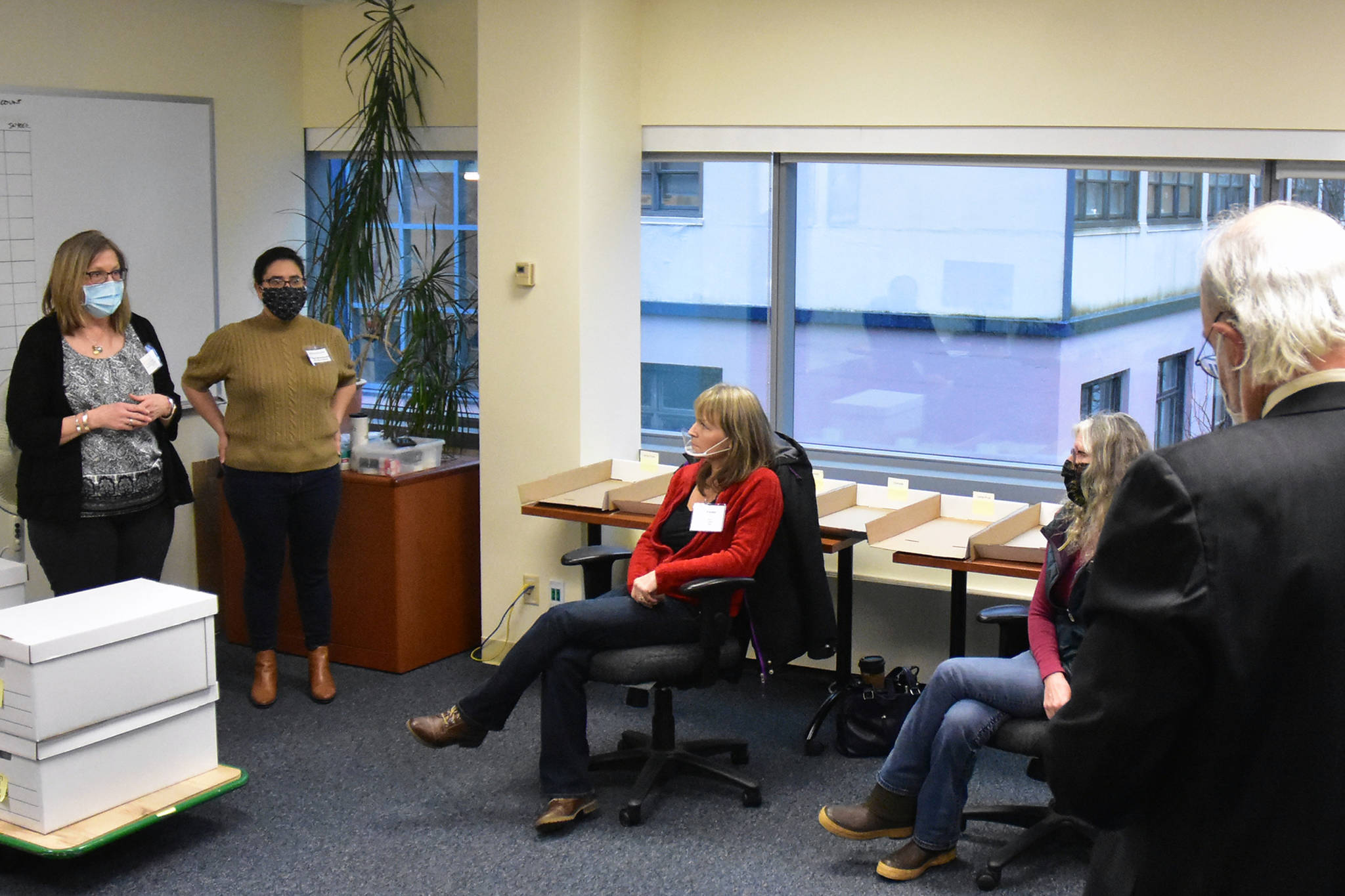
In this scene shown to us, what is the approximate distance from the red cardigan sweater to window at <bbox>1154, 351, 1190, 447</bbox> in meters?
1.44

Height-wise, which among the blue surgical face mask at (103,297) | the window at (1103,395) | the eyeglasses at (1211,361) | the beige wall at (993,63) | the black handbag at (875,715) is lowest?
the black handbag at (875,715)

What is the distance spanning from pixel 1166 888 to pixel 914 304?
343cm

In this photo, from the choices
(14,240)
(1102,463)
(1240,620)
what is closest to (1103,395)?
(1102,463)

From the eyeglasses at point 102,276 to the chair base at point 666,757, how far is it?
189cm

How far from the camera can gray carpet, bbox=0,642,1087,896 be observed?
299cm

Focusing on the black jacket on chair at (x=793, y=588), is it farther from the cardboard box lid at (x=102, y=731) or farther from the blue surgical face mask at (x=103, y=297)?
the blue surgical face mask at (x=103, y=297)

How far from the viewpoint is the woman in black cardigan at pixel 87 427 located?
11.4 feet

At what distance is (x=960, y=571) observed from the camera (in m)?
3.57

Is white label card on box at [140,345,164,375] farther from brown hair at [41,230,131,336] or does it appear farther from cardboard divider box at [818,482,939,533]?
cardboard divider box at [818,482,939,533]

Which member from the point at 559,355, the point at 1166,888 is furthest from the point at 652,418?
the point at 1166,888

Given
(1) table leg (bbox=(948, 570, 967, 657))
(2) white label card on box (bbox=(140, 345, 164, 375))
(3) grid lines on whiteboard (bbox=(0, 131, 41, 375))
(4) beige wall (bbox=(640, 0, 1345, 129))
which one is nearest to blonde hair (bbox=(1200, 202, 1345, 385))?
(1) table leg (bbox=(948, 570, 967, 657))

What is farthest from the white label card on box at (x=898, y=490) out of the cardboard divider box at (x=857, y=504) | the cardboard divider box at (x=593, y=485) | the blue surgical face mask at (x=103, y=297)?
the blue surgical face mask at (x=103, y=297)

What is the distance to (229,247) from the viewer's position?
504 centimetres

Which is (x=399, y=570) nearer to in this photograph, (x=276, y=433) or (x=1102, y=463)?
(x=276, y=433)
